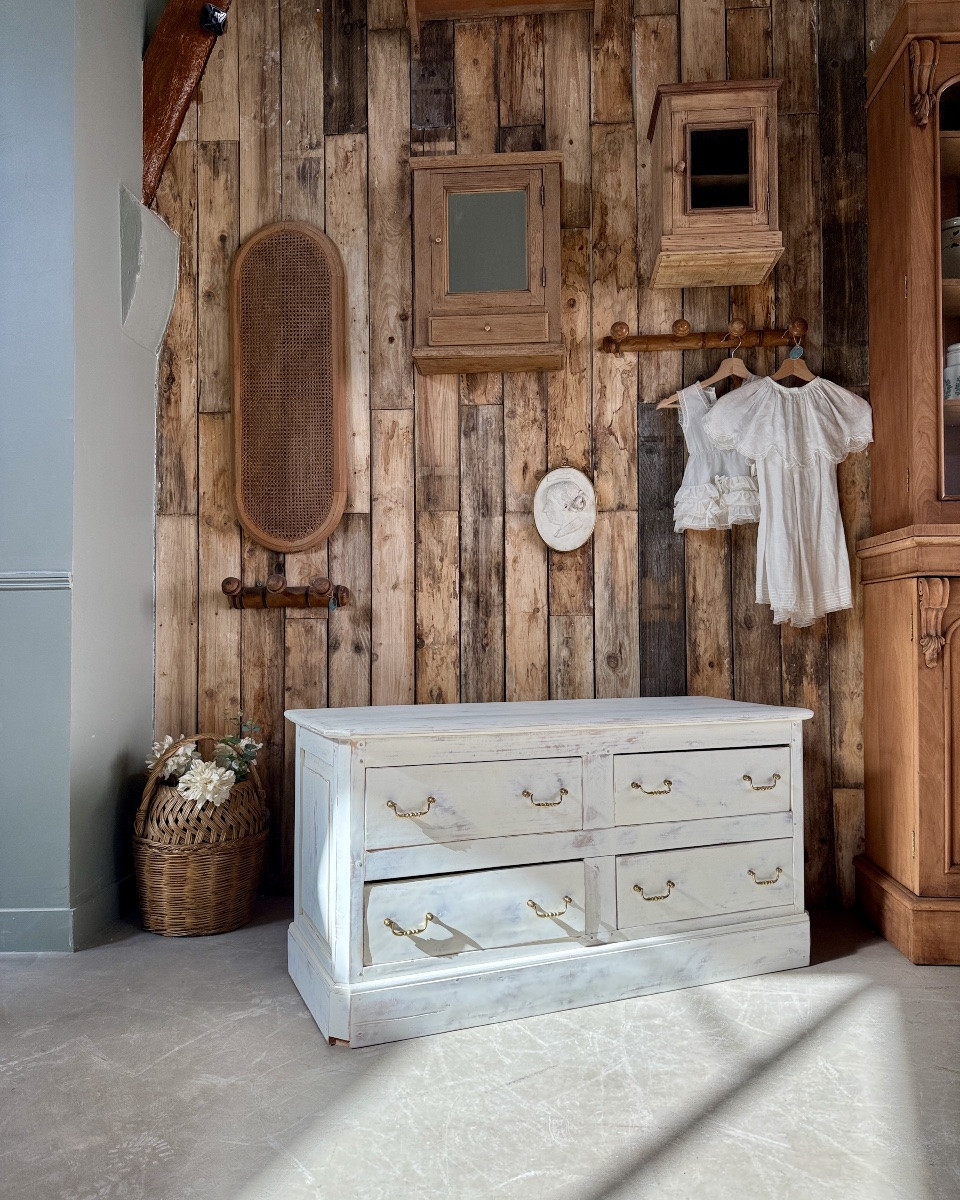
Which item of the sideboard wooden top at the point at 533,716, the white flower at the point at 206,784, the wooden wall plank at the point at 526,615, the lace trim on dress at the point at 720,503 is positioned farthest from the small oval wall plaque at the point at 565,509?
the white flower at the point at 206,784

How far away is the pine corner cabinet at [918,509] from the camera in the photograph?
2.35 meters

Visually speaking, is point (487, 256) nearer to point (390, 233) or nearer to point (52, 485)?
point (390, 233)

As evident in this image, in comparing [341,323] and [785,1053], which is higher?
[341,323]

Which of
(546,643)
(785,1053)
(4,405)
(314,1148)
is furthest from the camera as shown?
(546,643)

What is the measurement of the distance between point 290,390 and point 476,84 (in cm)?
117

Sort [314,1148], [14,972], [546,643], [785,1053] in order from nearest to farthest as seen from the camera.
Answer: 1. [314,1148]
2. [785,1053]
3. [14,972]
4. [546,643]

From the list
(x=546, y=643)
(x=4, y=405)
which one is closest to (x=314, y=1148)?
(x=546, y=643)

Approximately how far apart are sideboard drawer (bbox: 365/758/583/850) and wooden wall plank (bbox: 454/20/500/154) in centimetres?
202

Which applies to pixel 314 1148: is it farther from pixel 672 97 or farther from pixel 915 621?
pixel 672 97

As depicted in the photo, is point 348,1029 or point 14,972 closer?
point 348,1029

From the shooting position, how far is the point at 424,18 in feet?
9.41

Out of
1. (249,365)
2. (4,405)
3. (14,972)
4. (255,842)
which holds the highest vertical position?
(249,365)

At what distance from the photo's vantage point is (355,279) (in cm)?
290

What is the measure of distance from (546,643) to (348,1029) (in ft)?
4.43
